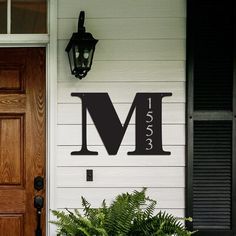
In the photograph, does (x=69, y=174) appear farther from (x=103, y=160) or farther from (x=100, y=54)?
(x=100, y=54)

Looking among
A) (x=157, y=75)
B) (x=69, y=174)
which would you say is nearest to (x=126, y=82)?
(x=157, y=75)

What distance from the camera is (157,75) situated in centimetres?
369

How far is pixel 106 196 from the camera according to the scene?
367cm

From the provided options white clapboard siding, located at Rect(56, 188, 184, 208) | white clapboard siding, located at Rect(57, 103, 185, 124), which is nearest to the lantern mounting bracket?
white clapboard siding, located at Rect(57, 103, 185, 124)

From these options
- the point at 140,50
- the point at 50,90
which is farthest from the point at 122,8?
the point at 50,90

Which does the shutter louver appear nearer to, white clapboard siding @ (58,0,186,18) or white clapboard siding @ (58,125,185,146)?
white clapboard siding @ (58,125,185,146)

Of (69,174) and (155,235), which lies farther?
(69,174)

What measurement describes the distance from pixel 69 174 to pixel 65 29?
1.12 m

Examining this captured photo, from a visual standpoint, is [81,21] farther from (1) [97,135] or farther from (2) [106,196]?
(2) [106,196]

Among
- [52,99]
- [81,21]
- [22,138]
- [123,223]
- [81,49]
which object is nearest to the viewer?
[123,223]

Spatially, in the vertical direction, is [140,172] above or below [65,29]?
below

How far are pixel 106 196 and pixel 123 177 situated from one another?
0.20 meters

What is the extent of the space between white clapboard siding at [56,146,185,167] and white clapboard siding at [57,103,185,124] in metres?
0.20

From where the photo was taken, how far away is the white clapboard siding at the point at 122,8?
3672mm
